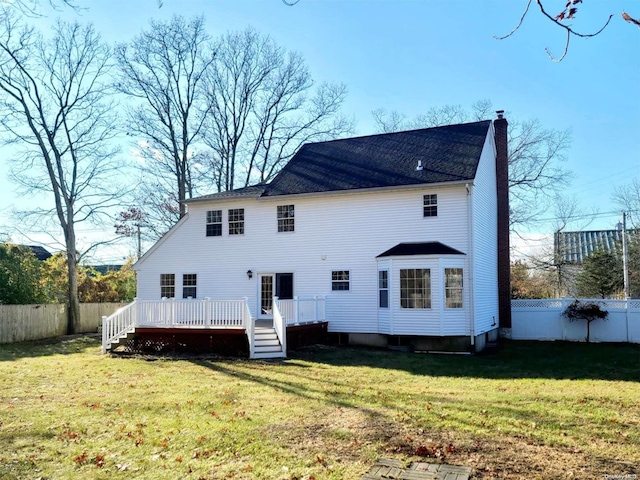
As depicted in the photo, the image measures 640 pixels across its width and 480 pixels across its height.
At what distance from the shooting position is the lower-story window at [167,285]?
2147cm

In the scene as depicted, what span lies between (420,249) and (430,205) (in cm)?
166

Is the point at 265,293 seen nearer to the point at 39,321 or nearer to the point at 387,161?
the point at 387,161

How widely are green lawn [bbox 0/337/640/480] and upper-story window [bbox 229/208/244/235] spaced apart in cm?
786

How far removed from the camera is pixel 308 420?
752 centimetres

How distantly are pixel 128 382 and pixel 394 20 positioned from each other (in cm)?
908

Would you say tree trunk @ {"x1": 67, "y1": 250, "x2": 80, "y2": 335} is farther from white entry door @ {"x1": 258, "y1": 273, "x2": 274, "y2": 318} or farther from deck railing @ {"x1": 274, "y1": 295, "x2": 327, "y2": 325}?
deck railing @ {"x1": 274, "y1": 295, "x2": 327, "y2": 325}

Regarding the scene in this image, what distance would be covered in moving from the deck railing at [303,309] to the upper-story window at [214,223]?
198 inches

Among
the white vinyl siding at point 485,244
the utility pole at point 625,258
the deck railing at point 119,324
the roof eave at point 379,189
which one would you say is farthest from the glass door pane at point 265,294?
the utility pole at point 625,258

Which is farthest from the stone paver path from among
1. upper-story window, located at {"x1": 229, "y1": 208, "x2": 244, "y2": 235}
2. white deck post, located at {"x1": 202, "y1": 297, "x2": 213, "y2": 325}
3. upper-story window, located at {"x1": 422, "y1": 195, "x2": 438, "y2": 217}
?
upper-story window, located at {"x1": 229, "y1": 208, "x2": 244, "y2": 235}

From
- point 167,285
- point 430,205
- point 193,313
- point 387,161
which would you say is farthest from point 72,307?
point 430,205

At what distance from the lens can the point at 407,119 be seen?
34.9 meters

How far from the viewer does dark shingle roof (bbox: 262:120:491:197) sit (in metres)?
18.4

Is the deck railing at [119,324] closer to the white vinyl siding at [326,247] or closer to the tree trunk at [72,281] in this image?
the white vinyl siding at [326,247]

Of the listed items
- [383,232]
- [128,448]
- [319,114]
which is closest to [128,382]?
[128,448]
